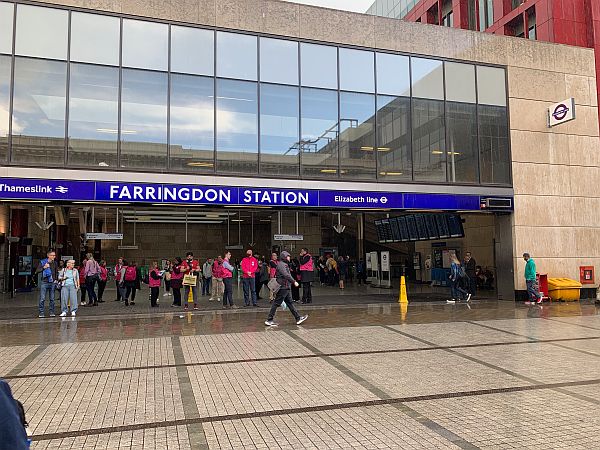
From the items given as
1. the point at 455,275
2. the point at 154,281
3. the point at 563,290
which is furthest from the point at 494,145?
the point at 154,281

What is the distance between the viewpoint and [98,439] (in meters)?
4.46

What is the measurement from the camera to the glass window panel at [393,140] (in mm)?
16453

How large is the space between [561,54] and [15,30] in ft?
60.9

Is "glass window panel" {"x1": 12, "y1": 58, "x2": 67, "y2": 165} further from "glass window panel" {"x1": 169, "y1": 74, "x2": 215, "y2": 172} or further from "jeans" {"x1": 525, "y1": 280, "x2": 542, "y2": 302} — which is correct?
"jeans" {"x1": 525, "y1": 280, "x2": 542, "y2": 302}

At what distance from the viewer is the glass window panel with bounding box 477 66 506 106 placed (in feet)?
58.6

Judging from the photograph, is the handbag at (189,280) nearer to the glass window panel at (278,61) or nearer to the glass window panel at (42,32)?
the glass window panel at (278,61)

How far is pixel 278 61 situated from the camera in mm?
15836

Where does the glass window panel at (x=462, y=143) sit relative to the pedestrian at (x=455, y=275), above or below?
above

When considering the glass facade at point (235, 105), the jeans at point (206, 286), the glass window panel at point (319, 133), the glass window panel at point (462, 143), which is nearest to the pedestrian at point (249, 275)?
the glass facade at point (235, 105)

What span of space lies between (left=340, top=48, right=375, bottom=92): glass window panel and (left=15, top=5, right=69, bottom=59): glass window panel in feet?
27.6

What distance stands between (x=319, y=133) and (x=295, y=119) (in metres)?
0.89

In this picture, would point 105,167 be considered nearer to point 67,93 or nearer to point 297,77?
point 67,93

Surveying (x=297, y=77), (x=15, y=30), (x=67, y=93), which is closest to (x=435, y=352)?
(x=297, y=77)

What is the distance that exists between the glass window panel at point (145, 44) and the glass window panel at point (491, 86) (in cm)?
1097
